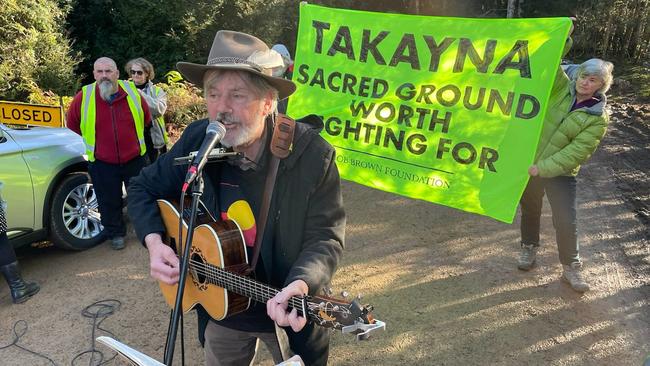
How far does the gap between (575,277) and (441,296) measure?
46.4 inches

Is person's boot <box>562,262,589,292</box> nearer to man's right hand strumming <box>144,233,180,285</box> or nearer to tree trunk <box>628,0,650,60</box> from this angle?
man's right hand strumming <box>144,233,180,285</box>

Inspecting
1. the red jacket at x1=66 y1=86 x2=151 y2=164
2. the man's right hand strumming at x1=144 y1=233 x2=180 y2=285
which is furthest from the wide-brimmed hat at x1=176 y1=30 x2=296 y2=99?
the red jacket at x1=66 y1=86 x2=151 y2=164

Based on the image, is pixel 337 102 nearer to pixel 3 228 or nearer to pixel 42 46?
pixel 3 228

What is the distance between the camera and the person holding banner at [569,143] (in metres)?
3.73

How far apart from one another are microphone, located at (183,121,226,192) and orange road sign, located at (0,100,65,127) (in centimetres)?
431

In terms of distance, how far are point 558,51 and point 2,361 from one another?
454 centimetres

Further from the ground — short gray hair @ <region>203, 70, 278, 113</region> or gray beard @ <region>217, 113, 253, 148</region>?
short gray hair @ <region>203, 70, 278, 113</region>

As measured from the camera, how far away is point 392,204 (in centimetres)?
603

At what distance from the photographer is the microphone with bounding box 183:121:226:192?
1.63 metres

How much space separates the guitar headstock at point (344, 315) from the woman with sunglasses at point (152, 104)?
4.14 metres

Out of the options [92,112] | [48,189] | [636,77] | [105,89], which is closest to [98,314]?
[48,189]

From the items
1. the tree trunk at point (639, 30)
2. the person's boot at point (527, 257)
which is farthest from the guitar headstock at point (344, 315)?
the tree trunk at point (639, 30)

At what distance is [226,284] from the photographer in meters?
2.04

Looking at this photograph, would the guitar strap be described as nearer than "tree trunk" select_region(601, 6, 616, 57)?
Yes
